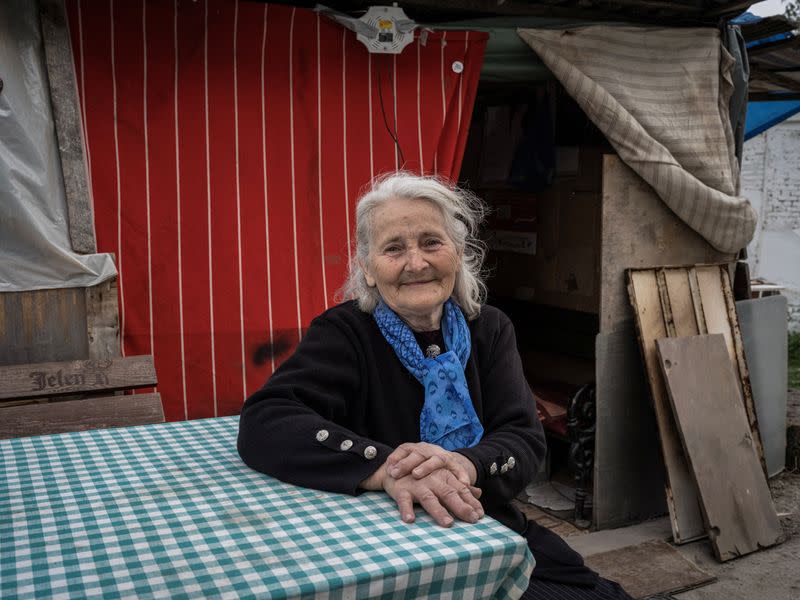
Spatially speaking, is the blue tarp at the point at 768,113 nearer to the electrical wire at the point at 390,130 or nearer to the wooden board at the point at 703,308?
the wooden board at the point at 703,308

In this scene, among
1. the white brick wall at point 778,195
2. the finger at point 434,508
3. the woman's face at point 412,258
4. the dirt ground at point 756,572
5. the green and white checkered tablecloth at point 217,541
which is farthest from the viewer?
the white brick wall at point 778,195

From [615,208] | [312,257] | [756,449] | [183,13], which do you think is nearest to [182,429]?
[312,257]

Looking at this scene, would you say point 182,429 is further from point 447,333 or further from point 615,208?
point 615,208

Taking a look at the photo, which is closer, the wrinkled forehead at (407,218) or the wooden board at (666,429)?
the wrinkled forehead at (407,218)

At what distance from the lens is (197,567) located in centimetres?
145

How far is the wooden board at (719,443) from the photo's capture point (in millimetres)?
4535

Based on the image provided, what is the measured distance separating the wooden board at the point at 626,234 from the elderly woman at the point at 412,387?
7.99 ft

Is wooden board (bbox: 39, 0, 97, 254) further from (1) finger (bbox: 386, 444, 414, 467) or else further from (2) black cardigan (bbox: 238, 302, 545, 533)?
(1) finger (bbox: 386, 444, 414, 467)

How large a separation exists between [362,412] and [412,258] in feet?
1.43

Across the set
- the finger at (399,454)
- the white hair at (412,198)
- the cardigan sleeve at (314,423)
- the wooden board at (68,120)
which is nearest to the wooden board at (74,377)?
the wooden board at (68,120)

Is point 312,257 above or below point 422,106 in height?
below

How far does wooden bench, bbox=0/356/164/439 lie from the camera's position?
3.01 m

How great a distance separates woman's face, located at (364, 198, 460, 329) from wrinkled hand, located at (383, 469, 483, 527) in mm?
606

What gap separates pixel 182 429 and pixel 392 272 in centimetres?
74
